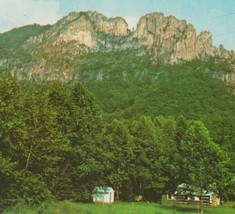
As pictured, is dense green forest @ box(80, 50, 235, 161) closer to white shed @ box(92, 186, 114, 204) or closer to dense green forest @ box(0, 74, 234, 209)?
dense green forest @ box(0, 74, 234, 209)

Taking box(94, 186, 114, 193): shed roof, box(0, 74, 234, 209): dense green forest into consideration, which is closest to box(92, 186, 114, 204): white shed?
box(94, 186, 114, 193): shed roof

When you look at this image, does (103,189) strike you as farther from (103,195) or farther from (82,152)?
(82,152)

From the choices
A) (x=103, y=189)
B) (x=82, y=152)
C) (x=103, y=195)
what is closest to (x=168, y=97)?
(x=103, y=195)

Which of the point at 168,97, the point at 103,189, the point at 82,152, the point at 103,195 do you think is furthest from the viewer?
the point at 168,97

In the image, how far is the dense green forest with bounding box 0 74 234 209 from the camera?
107ft

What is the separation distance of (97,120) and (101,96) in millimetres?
120536

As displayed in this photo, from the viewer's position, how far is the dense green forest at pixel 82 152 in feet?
107

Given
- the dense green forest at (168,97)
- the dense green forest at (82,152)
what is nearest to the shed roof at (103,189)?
the dense green forest at (82,152)

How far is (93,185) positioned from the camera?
49.6 m

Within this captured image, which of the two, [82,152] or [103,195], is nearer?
[82,152]

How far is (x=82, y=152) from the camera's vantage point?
45.9 metres

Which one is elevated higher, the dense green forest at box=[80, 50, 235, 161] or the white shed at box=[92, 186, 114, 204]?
the dense green forest at box=[80, 50, 235, 161]

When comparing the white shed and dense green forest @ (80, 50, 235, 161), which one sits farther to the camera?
dense green forest @ (80, 50, 235, 161)

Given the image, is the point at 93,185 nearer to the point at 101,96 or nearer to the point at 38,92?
the point at 38,92
